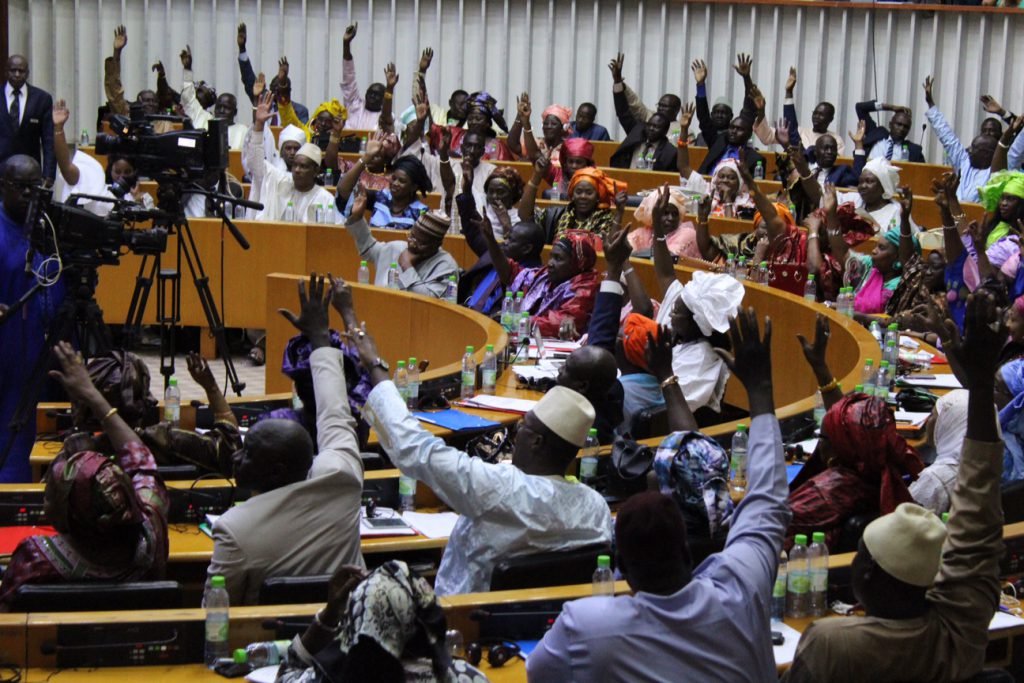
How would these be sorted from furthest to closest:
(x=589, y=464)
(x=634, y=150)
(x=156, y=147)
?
1. (x=634, y=150)
2. (x=156, y=147)
3. (x=589, y=464)

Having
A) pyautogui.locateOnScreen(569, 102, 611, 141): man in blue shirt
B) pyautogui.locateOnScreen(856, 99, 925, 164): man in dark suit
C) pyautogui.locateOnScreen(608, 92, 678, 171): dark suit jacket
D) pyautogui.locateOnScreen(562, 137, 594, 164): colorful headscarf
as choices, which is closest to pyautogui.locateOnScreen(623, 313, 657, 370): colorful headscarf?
pyautogui.locateOnScreen(562, 137, 594, 164): colorful headscarf

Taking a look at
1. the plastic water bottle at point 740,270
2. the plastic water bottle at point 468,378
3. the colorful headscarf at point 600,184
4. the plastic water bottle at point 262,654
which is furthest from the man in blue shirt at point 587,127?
the plastic water bottle at point 262,654

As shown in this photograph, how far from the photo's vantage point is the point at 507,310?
8008 millimetres

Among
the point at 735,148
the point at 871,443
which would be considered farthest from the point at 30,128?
the point at 871,443

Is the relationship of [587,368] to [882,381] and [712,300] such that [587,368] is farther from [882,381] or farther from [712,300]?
[882,381]

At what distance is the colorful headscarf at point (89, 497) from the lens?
11.3 feet

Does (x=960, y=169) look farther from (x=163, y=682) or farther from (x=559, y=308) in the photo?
(x=163, y=682)

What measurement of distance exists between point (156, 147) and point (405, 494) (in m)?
2.87

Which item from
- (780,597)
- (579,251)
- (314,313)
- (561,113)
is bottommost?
(780,597)

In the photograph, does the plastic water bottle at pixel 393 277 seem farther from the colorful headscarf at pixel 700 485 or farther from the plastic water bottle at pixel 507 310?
the colorful headscarf at pixel 700 485

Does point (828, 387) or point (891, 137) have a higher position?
point (891, 137)

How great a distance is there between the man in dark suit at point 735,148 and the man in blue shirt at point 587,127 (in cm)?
129

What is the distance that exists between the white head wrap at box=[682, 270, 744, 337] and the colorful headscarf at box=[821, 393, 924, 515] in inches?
78.9

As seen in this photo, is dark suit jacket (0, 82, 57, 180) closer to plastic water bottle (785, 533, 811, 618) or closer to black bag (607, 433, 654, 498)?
black bag (607, 433, 654, 498)
